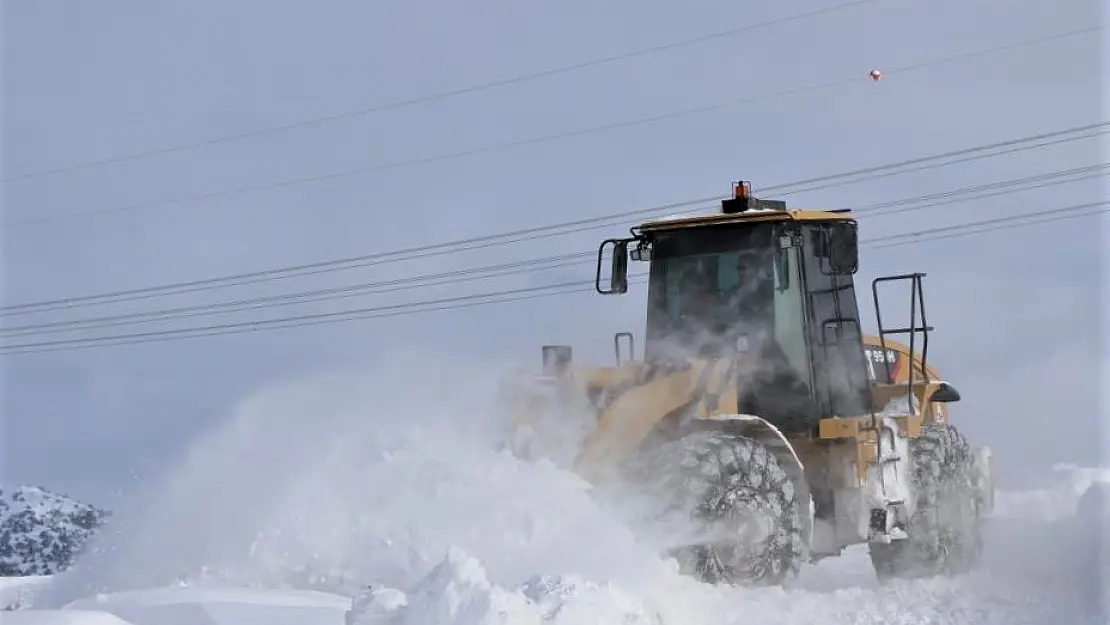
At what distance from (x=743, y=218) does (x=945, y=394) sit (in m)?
3.18

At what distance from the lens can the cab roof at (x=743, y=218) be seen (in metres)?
11.2

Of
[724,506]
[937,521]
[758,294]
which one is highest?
[758,294]

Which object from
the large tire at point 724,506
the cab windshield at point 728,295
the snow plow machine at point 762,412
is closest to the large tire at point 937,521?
the snow plow machine at point 762,412

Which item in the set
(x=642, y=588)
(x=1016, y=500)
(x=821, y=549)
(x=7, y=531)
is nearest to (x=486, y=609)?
(x=642, y=588)

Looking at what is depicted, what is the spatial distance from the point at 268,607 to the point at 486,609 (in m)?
1.61

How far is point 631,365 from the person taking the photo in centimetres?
1068

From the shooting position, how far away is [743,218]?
11.2 metres

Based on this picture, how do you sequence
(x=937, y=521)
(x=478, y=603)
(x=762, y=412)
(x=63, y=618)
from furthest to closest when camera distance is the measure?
(x=937, y=521) < (x=762, y=412) < (x=63, y=618) < (x=478, y=603)

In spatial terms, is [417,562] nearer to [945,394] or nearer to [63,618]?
[63,618]

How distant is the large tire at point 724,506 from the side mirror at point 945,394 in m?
3.76

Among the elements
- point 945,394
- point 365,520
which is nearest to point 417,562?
point 365,520

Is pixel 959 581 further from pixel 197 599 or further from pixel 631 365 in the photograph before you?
pixel 197 599

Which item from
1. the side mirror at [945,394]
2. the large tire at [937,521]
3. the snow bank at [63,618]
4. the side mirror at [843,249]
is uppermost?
the side mirror at [843,249]

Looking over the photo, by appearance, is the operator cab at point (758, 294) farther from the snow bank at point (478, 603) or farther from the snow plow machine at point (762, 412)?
the snow bank at point (478, 603)
